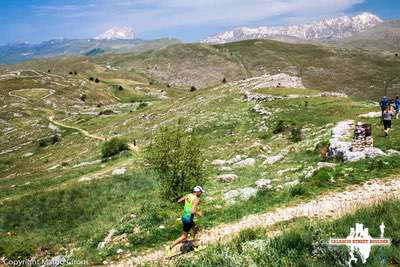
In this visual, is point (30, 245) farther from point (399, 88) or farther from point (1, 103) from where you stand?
point (399, 88)

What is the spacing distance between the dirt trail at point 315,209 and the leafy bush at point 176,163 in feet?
23.3

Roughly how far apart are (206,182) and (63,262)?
42.2 ft

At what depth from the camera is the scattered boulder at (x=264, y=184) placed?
81.4ft

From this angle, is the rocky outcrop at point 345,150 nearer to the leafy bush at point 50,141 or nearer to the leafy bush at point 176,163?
the leafy bush at point 176,163

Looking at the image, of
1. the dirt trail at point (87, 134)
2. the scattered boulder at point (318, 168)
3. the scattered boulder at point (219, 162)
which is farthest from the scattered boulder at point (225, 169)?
the dirt trail at point (87, 134)

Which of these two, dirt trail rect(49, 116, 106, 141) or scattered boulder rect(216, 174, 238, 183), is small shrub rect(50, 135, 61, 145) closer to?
dirt trail rect(49, 116, 106, 141)

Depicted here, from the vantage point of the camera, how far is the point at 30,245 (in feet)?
81.4

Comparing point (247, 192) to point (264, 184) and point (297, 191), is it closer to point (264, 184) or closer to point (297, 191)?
point (264, 184)

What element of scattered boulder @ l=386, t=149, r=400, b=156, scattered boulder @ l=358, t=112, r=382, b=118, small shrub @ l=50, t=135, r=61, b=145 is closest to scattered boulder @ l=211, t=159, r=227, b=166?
scattered boulder @ l=386, t=149, r=400, b=156

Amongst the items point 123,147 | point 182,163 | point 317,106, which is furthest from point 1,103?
point 182,163

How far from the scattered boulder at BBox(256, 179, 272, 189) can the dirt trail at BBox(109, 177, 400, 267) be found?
4320 millimetres

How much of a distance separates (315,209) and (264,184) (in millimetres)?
6651

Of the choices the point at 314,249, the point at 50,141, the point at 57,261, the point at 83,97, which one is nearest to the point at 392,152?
the point at 314,249

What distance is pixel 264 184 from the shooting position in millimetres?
25484
